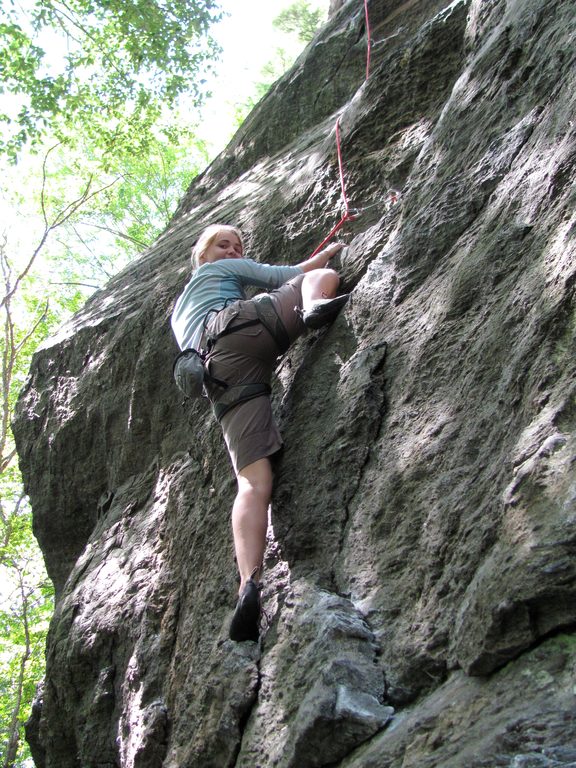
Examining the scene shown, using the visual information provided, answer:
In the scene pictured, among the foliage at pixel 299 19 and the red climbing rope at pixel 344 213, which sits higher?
the foliage at pixel 299 19

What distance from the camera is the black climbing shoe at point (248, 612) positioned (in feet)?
11.5

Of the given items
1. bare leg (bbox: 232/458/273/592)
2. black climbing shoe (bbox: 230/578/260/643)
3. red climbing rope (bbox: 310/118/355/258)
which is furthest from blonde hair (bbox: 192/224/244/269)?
black climbing shoe (bbox: 230/578/260/643)

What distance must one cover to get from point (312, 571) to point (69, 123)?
13.7 metres

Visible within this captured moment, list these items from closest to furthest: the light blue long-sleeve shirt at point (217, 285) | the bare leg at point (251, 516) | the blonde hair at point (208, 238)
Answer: the bare leg at point (251, 516) < the light blue long-sleeve shirt at point (217, 285) < the blonde hair at point (208, 238)

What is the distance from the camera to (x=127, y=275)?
8133mm

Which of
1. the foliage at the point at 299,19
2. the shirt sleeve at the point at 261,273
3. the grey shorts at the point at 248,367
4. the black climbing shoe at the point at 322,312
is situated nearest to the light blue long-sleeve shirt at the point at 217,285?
the shirt sleeve at the point at 261,273

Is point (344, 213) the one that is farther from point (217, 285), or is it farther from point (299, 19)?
point (299, 19)

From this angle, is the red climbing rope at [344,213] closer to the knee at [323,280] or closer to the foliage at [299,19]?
the knee at [323,280]

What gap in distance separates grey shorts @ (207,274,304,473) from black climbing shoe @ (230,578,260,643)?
81 centimetres

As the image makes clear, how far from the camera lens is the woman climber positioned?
12.3 ft

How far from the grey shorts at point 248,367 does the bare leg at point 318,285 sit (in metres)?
0.12

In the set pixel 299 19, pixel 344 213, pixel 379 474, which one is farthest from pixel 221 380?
pixel 299 19

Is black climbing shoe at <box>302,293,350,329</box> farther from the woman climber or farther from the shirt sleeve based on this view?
the shirt sleeve

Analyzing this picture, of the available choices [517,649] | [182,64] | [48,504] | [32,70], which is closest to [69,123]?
[32,70]
